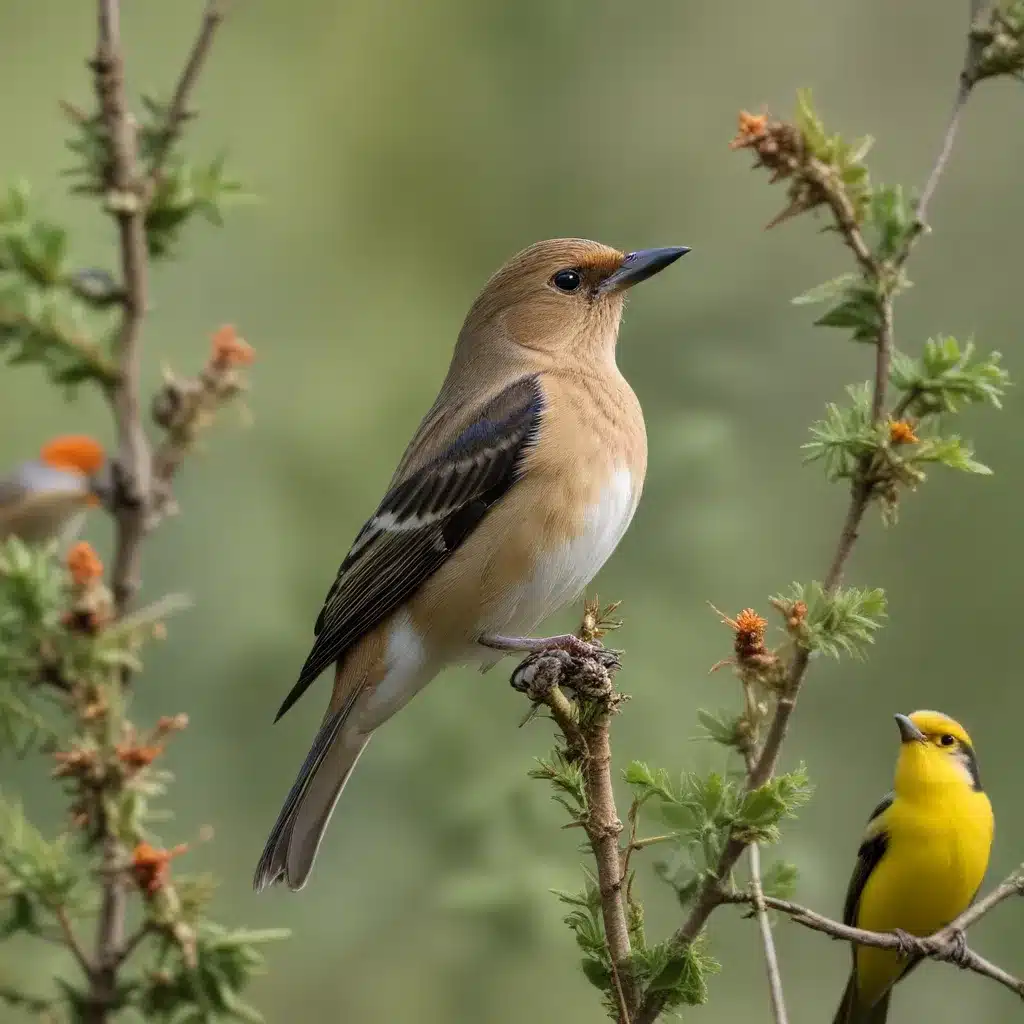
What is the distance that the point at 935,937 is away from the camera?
254 cm

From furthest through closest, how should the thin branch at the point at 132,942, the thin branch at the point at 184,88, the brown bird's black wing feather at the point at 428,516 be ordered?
1. the brown bird's black wing feather at the point at 428,516
2. the thin branch at the point at 184,88
3. the thin branch at the point at 132,942

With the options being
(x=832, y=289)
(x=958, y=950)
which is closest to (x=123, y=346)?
(x=832, y=289)

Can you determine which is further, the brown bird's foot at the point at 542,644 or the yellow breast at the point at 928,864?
the yellow breast at the point at 928,864

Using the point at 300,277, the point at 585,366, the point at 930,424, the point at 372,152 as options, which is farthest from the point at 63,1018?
the point at 372,152

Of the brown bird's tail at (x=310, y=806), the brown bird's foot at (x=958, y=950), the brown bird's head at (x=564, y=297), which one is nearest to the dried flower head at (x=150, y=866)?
the brown bird's foot at (x=958, y=950)

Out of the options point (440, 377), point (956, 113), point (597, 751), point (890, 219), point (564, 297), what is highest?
point (440, 377)

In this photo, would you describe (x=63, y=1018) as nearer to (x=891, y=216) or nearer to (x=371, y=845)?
(x=891, y=216)

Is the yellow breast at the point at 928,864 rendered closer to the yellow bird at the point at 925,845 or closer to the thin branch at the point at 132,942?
the yellow bird at the point at 925,845

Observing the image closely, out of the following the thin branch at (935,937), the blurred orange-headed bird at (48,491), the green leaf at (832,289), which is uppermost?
the green leaf at (832,289)

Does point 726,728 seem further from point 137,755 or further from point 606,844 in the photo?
point 137,755

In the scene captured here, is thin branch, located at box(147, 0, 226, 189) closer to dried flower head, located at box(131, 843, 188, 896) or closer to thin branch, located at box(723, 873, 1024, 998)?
dried flower head, located at box(131, 843, 188, 896)

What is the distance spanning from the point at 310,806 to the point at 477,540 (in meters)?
0.92

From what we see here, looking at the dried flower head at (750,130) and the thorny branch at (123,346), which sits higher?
the dried flower head at (750,130)

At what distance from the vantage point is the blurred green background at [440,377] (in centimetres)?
459
